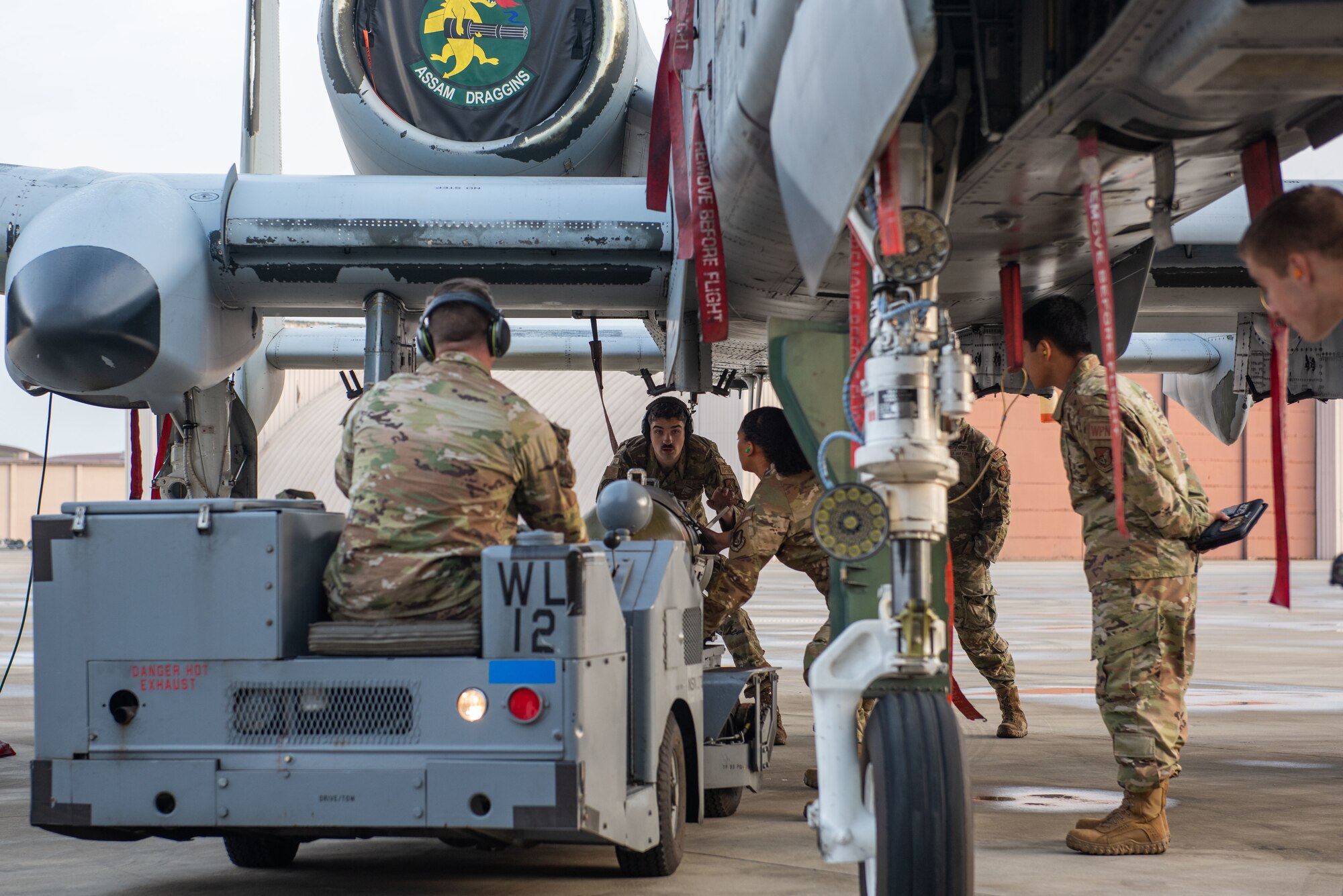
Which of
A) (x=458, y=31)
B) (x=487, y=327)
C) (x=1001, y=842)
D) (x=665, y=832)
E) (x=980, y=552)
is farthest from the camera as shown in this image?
(x=458, y=31)

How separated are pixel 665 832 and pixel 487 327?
5.71ft

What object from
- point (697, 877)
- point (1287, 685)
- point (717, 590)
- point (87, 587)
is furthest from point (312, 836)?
point (1287, 685)

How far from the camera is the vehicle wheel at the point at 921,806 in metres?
3.25

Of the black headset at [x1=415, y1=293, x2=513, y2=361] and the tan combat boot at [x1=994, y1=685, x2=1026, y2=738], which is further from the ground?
the black headset at [x1=415, y1=293, x2=513, y2=361]

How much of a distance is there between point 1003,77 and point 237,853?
3.55m

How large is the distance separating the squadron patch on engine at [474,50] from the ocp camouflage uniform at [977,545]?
3927mm

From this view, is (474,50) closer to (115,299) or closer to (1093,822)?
(115,299)

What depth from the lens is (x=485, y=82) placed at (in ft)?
30.1

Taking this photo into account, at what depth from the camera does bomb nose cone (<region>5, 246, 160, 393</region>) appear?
6.35m

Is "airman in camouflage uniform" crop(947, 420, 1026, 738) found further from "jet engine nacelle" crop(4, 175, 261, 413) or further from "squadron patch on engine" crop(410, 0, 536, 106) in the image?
"jet engine nacelle" crop(4, 175, 261, 413)

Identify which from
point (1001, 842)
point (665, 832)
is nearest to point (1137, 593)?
point (1001, 842)

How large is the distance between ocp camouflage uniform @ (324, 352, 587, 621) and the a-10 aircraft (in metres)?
1.03

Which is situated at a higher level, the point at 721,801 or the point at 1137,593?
the point at 1137,593

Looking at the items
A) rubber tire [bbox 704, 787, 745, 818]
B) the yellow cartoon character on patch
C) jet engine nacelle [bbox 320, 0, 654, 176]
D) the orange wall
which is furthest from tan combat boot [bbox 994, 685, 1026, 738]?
the orange wall
